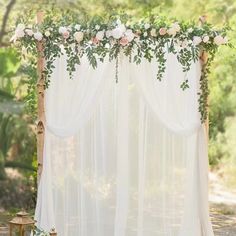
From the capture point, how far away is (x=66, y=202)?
4867 millimetres

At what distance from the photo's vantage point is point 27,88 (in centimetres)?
707

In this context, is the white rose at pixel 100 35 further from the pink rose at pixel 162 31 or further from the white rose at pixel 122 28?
the pink rose at pixel 162 31

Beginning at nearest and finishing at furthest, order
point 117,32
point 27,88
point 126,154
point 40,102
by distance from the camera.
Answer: point 117,32 < point 126,154 < point 40,102 < point 27,88

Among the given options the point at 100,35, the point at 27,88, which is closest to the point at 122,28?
the point at 100,35

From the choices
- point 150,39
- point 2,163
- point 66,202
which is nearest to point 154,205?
point 66,202

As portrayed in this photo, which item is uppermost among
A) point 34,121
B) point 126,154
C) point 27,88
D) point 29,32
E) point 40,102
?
point 27,88

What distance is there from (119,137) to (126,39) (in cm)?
Answer: 79

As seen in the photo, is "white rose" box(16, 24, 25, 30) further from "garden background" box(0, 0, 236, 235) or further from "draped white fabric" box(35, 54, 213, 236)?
"garden background" box(0, 0, 236, 235)

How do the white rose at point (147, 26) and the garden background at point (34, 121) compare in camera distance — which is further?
the garden background at point (34, 121)

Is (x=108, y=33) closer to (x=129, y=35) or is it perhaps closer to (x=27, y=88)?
(x=129, y=35)

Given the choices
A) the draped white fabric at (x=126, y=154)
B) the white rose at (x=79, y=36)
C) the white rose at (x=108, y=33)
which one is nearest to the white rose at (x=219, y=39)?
the draped white fabric at (x=126, y=154)

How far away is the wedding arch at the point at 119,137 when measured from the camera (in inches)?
188

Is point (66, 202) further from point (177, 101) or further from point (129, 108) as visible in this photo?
point (177, 101)

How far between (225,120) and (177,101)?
15.9 ft
